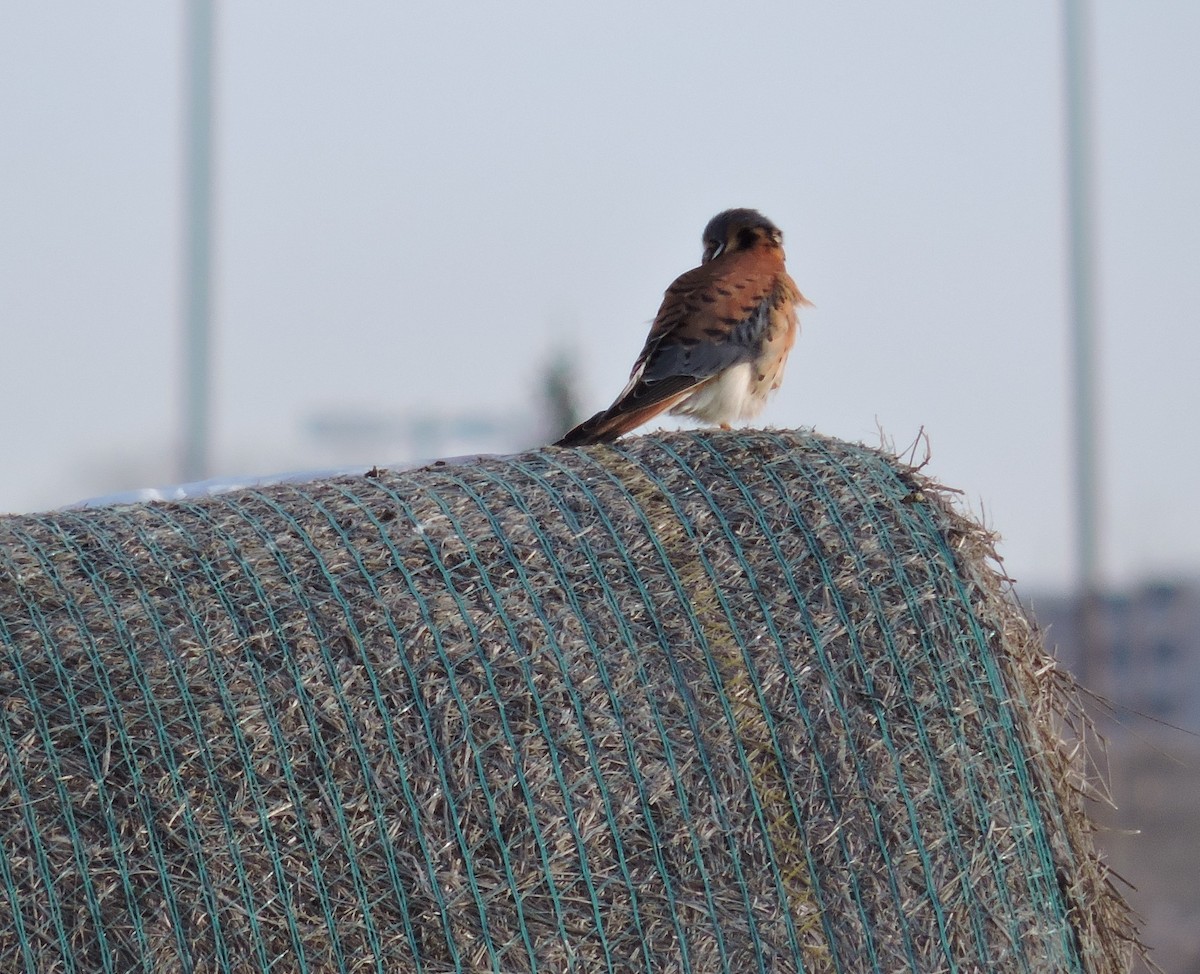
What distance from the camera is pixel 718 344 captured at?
516cm

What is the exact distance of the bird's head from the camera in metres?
5.62

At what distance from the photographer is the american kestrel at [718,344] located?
5.04 meters

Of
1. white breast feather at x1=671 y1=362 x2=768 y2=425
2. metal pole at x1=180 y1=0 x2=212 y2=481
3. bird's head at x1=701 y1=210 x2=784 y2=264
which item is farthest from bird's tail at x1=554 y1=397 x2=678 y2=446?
metal pole at x1=180 y1=0 x2=212 y2=481

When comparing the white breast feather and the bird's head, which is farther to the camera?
the bird's head

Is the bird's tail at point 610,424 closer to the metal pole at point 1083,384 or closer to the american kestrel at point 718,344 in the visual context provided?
the american kestrel at point 718,344

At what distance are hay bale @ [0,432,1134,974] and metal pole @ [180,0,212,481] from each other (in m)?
6.79

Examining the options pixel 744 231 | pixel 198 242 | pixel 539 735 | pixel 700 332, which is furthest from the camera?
pixel 198 242

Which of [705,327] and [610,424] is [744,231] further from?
[610,424]

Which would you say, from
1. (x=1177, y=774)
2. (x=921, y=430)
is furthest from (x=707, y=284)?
(x=1177, y=774)

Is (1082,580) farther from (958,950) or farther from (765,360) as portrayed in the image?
(958,950)

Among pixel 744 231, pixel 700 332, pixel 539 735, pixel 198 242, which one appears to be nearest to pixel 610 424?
pixel 700 332

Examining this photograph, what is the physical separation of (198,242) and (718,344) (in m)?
6.83

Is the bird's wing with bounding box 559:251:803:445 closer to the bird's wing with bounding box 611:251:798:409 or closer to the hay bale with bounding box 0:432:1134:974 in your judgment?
the bird's wing with bounding box 611:251:798:409

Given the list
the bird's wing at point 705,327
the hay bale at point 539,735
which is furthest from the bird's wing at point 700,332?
the hay bale at point 539,735
